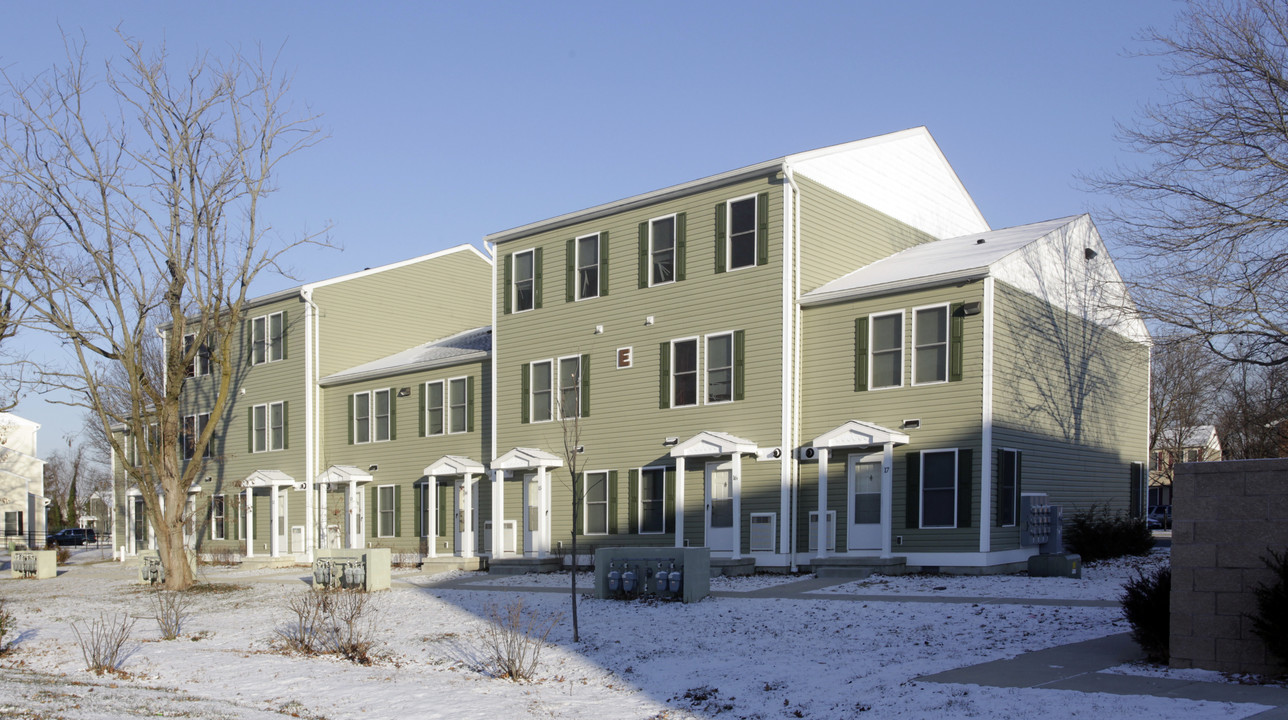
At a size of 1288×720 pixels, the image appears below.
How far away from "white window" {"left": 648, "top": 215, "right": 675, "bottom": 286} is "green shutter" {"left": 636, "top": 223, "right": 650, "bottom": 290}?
107mm

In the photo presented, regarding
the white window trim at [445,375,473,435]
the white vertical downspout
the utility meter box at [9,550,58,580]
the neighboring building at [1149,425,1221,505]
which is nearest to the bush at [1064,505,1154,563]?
the white vertical downspout

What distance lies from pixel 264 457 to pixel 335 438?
11.2ft

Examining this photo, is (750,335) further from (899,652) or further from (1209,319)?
(899,652)

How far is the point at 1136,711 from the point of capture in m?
8.45

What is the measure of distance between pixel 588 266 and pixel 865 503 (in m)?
8.96

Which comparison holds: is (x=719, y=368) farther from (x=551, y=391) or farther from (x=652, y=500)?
(x=551, y=391)

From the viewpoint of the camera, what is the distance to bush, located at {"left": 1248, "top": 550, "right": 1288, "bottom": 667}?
9.21m

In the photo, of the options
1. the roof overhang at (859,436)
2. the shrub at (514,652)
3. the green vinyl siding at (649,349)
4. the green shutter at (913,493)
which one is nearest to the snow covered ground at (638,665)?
the shrub at (514,652)

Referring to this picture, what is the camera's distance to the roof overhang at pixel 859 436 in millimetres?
21188

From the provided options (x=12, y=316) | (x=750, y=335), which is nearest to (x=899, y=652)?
(x=750, y=335)

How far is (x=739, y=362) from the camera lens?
23.7 metres

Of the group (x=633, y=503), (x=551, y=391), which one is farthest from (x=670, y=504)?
(x=551, y=391)

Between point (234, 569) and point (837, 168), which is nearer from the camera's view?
point (837, 168)

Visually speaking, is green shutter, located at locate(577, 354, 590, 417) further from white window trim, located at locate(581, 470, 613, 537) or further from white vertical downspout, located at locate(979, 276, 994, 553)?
white vertical downspout, located at locate(979, 276, 994, 553)
